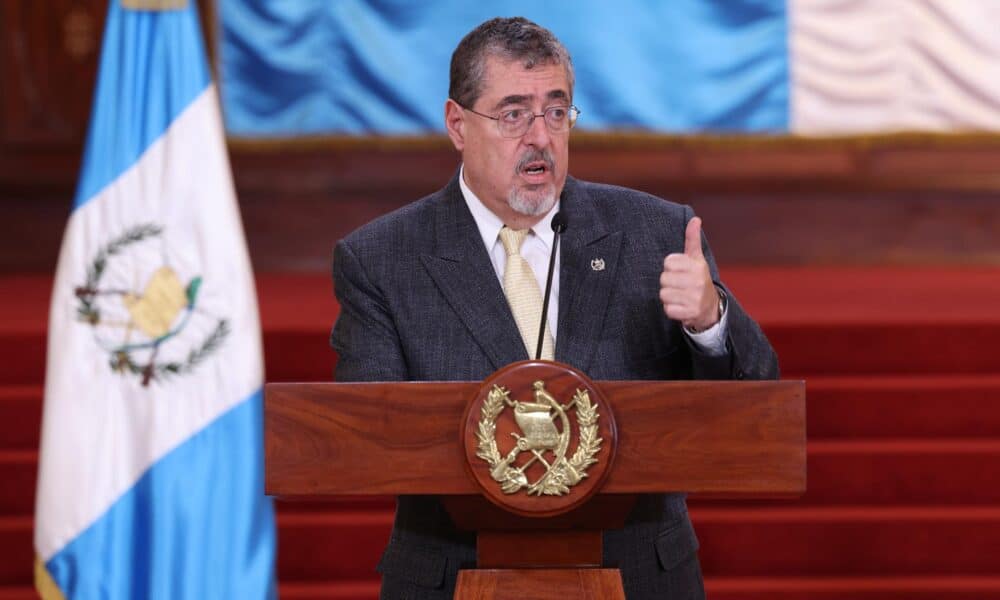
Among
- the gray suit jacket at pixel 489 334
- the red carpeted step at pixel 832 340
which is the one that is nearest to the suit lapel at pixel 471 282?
the gray suit jacket at pixel 489 334

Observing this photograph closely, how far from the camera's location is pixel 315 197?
19.6ft

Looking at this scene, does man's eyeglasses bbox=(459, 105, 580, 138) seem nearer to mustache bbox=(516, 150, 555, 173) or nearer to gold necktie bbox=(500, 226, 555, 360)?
mustache bbox=(516, 150, 555, 173)

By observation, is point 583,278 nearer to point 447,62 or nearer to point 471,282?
point 471,282

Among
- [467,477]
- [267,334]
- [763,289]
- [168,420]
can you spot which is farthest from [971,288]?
[467,477]

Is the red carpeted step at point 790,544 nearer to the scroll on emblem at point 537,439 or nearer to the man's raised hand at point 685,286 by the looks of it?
the man's raised hand at point 685,286

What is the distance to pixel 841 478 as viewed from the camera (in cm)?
402

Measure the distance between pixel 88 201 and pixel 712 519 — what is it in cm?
190

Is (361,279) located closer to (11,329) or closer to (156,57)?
(156,57)

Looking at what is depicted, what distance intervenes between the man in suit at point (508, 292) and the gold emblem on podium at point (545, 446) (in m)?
0.33

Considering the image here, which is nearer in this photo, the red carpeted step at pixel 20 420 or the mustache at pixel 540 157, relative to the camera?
the mustache at pixel 540 157

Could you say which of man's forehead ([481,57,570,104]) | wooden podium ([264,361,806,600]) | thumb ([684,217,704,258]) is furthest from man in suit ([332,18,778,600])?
wooden podium ([264,361,806,600])

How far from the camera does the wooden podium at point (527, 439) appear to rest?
1.60 meters

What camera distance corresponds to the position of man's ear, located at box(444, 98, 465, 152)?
→ 84.3 inches

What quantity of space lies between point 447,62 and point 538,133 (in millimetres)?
3899
